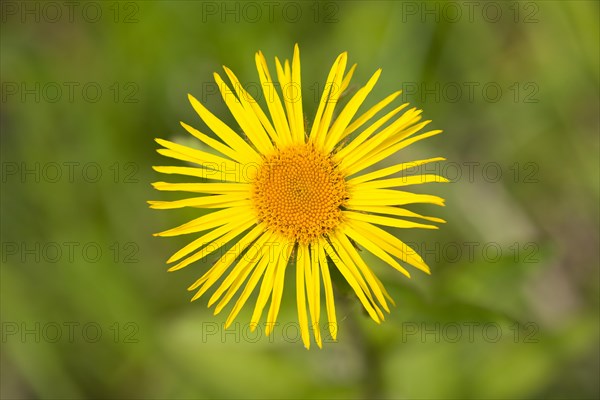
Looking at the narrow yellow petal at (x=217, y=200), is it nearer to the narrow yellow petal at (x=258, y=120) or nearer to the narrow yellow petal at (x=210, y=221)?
the narrow yellow petal at (x=210, y=221)

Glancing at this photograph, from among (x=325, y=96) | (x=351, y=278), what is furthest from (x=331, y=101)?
(x=351, y=278)

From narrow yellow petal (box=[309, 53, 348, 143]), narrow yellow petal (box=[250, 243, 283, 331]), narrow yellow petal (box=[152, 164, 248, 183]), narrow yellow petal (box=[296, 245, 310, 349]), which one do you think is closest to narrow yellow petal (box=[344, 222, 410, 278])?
narrow yellow petal (box=[296, 245, 310, 349])

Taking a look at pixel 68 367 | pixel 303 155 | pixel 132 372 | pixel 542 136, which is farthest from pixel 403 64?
pixel 68 367

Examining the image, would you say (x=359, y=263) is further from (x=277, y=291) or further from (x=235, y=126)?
(x=235, y=126)

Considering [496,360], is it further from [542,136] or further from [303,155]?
[303,155]

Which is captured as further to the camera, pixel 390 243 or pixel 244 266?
pixel 244 266
